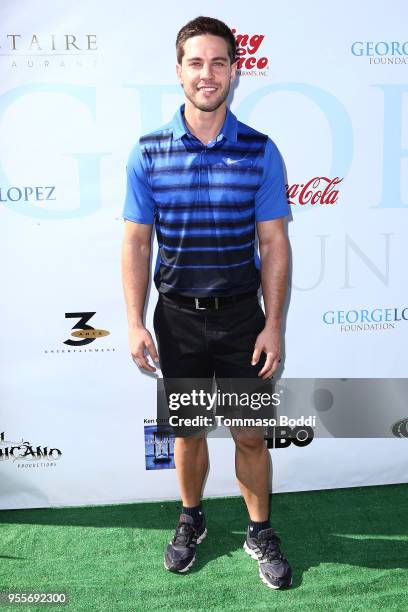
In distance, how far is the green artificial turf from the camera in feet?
8.40

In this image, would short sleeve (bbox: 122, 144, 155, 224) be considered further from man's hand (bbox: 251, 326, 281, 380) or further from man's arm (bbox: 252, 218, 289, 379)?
man's hand (bbox: 251, 326, 281, 380)

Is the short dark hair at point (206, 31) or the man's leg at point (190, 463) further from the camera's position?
the man's leg at point (190, 463)

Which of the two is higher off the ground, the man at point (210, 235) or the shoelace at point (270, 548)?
the man at point (210, 235)

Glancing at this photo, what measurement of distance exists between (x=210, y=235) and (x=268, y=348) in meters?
0.48

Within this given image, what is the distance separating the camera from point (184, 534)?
9.20ft

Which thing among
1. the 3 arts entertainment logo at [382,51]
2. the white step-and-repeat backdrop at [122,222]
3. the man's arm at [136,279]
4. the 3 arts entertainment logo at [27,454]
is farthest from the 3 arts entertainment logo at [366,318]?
the 3 arts entertainment logo at [27,454]

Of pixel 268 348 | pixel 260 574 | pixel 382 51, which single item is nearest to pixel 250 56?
pixel 382 51

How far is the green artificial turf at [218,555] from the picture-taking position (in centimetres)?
256

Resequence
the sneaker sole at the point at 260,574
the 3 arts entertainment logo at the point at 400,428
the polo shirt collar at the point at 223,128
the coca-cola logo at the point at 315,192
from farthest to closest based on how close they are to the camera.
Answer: the 3 arts entertainment logo at the point at 400,428, the coca-cola logo at the point at 315,192, the sneaker sole at the point at 260,574, the polo shirt collar at the point at 223,128

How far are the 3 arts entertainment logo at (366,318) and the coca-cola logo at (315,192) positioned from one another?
1.74 feet

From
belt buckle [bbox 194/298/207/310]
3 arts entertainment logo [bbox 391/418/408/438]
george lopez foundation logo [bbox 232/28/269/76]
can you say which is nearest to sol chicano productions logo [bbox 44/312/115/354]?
belt buckle [bbox 194/298/207/310]

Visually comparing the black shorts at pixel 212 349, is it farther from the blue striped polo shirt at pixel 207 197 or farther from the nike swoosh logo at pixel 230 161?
the nike swoosh logo at pixel 230 161

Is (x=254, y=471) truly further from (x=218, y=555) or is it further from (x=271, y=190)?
(x=271, y=190)

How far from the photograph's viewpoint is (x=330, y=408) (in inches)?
130
